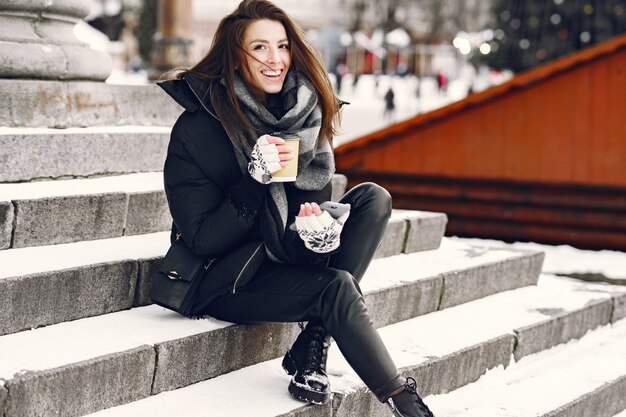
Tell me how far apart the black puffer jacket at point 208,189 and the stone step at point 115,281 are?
32cm

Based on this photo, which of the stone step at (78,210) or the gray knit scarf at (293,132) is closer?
the gray knit scarf at (293,132)

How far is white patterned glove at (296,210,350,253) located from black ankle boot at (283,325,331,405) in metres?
0.32

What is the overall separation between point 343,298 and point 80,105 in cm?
258

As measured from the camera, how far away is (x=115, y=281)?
14.6 ft

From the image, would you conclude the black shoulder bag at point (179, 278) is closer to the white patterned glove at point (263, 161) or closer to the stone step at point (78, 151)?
the white patterned glove at point (263, 161)

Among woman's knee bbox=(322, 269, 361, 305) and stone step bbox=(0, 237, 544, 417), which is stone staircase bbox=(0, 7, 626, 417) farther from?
woman's knee bbox=(322, 269, 361, 305)

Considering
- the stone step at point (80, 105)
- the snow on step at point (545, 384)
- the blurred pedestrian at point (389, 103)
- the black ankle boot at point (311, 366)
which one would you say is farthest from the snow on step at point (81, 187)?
the blurred pedestrian at point (389, 103)

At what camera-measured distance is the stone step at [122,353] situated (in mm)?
3646

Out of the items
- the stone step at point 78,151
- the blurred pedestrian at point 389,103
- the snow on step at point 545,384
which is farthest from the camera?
the blurred pedestrian at point 389,103

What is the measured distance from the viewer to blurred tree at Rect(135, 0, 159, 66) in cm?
4397

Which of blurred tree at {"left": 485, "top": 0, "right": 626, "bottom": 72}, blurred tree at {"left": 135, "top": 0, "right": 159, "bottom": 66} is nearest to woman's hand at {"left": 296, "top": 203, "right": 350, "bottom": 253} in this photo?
blurred tree at {"left": 485, "top": 0, "right": 626, "bottom": 72}

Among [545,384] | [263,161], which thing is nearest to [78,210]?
[263,161]

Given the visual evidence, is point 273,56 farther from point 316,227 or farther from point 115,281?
point 115,281

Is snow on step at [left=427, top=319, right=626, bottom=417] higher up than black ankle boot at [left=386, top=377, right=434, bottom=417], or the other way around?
black ankle boot at [left=386, top=377, right=434, bottom=417]
